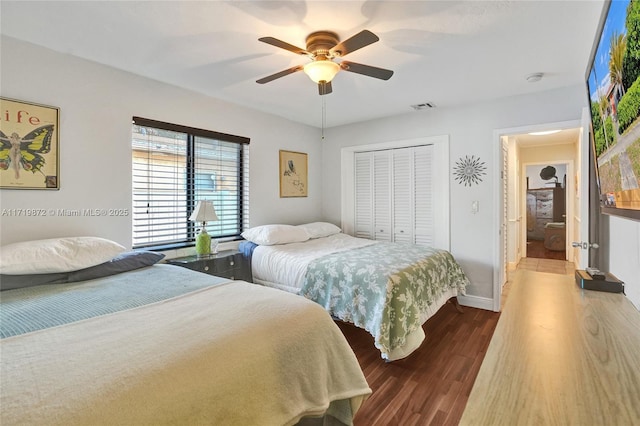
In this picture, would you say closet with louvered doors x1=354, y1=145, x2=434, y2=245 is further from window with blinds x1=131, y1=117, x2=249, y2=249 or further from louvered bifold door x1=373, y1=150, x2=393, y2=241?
window with blinds x1=131, y1=117, x2=249, y2=249

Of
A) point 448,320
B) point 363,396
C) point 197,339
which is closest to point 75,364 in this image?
point 197,339

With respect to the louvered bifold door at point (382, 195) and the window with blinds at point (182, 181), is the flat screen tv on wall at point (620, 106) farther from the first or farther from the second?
the window with blinds at point (182, 181)

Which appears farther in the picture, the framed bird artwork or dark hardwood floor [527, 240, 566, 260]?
dark hardwood floor [527, 240, 566, 260]

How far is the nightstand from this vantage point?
287cm

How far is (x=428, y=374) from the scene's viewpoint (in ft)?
7.61

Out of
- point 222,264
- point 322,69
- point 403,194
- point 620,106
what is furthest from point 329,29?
point 403,194

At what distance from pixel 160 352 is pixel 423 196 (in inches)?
144

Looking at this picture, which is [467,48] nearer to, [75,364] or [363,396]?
[363,396]

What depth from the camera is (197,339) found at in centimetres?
117

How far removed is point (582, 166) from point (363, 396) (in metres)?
2.47

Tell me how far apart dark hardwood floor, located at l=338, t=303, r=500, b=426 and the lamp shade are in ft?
5.81

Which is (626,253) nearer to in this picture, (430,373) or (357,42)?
(430,373)

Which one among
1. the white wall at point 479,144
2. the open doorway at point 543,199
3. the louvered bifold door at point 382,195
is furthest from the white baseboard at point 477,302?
the open doorway at point 543,199

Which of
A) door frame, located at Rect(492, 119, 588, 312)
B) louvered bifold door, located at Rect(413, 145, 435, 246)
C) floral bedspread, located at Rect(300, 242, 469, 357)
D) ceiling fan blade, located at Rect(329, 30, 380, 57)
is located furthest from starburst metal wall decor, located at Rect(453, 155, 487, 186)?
ceiling fan blade, located at Rect(329, 30, 380, 57)
